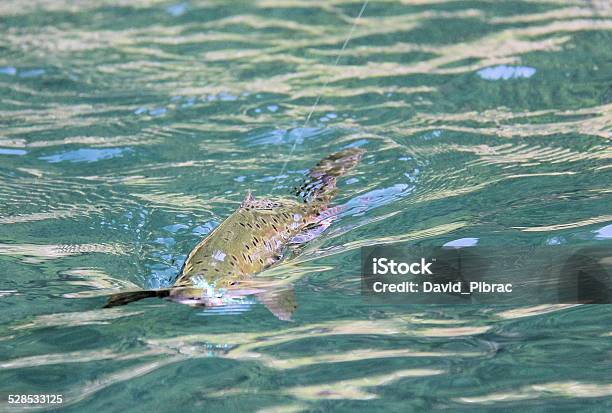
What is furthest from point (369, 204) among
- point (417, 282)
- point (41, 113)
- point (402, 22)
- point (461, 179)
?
point (402, 22)

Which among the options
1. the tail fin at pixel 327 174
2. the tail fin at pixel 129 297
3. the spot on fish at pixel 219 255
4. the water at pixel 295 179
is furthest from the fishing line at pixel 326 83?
the tail fin at pixel 129 297

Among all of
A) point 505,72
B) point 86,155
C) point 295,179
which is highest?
point 505,72

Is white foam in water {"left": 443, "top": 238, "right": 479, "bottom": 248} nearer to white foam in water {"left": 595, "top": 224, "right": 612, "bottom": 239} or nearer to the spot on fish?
white foam in water {"left": 595, "top": 224, "right": 612, "bottom": 239}

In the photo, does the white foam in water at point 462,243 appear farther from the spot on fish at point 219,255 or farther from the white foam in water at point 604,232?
the spot on fish at point 219,255

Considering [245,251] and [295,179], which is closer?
[245,251]

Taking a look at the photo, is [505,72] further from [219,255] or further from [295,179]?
[219,255]

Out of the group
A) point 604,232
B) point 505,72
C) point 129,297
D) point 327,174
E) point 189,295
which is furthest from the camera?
point 505,72

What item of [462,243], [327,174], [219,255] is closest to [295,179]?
[327,174]
